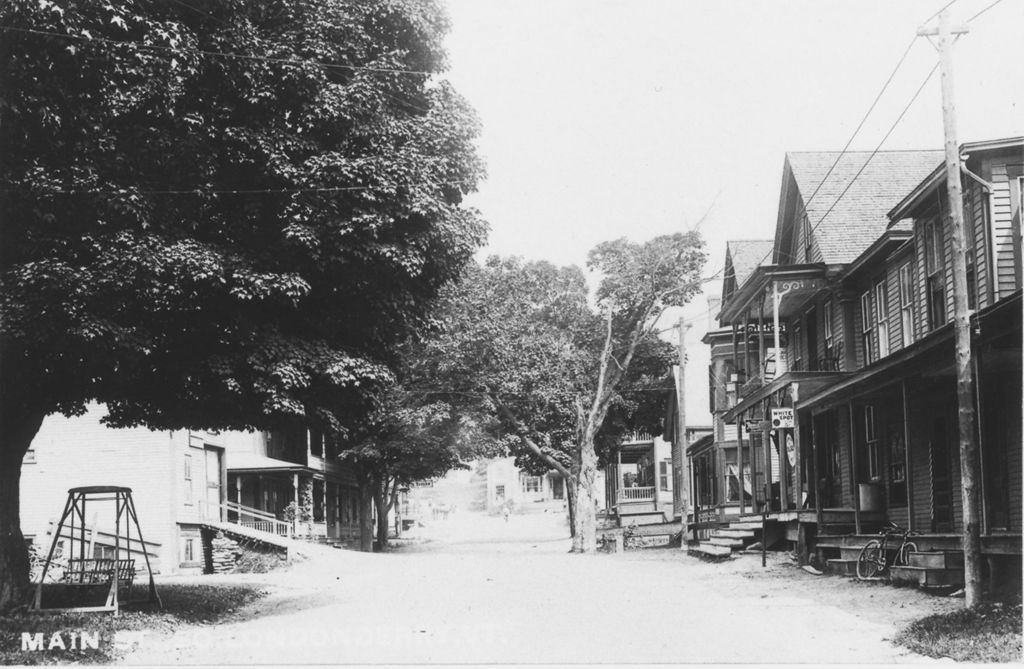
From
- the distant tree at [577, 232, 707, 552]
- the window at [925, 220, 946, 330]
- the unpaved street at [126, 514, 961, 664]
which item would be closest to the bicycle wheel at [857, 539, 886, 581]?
the unpaved street at [126, 514, 961, 664]

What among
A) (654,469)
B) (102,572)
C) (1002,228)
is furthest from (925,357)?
(654,469)

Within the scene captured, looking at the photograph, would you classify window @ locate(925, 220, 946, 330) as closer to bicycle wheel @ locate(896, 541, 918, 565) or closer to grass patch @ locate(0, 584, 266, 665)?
bicycle wheel @ locate(896, 541, 918, 565)

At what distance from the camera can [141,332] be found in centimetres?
1335

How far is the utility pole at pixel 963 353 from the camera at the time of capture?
504 inches

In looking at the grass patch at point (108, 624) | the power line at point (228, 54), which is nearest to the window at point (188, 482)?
the grass patch at point (108, 624)

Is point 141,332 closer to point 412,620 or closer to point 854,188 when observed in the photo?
point 412,620

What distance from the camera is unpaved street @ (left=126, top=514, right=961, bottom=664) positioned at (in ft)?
36.2

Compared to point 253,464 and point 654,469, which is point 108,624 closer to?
point 253,464

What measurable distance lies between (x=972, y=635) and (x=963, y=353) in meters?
3.78

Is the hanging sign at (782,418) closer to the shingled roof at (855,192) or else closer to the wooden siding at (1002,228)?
the shingled roof at (855,192)

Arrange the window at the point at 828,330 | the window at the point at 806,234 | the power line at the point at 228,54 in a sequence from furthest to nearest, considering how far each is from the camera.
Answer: the window at the point at 806,234 < the window at the point at 828,330 < the power line at the point at 228,54

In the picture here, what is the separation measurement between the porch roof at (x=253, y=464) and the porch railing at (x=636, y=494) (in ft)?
75.3

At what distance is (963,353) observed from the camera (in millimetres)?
12930

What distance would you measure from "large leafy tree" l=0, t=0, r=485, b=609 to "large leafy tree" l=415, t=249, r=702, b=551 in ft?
60.2
